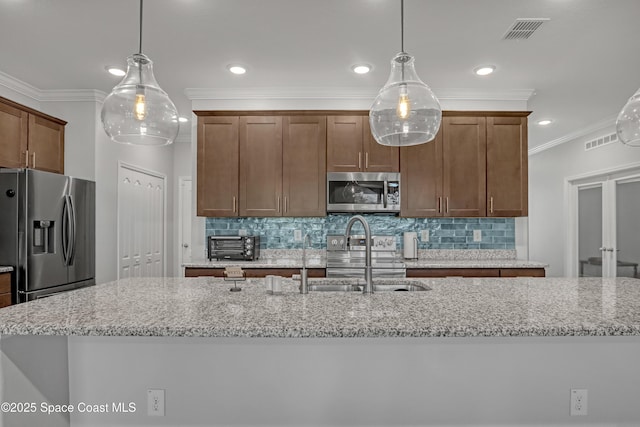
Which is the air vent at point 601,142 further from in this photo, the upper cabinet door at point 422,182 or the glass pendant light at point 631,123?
the glass pendant light at point 631,123

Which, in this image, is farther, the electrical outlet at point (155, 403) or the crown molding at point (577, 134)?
the crown molding at point (577, 134)

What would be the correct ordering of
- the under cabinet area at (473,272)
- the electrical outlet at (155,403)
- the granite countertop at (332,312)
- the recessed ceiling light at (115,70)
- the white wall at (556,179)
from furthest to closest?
the white wall at (556,179) → the under cabinet area at (473,272) → the recessed ceiling light at (115,70) → the electrical outlet at (155,403) → the granite countertop at (332,312)

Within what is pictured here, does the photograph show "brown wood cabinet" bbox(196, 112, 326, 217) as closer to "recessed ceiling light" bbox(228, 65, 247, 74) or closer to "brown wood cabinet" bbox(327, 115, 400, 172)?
"brown wood cabinet" bbox(327, 115, 400, 172)

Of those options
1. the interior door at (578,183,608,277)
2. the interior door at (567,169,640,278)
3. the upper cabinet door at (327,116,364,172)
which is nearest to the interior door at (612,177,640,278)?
the interior door at (567,169,640,278)

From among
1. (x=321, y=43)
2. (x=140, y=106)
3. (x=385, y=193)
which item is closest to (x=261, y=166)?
(x=385, y=193)

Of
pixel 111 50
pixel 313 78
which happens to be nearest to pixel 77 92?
pixel 111 50

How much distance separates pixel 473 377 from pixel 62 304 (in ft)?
5.65

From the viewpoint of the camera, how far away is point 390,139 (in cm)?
210

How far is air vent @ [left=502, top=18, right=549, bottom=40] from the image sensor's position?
8.86ft

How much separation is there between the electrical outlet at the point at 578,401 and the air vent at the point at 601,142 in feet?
15.6

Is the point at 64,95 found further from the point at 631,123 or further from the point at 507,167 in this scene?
the point at 631,123

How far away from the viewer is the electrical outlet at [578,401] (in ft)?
5.33

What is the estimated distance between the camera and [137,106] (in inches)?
70.4

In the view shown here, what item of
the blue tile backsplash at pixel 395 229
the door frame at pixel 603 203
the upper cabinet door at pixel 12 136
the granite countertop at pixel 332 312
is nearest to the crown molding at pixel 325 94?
the blue tile backsplash at pixel 395 229
